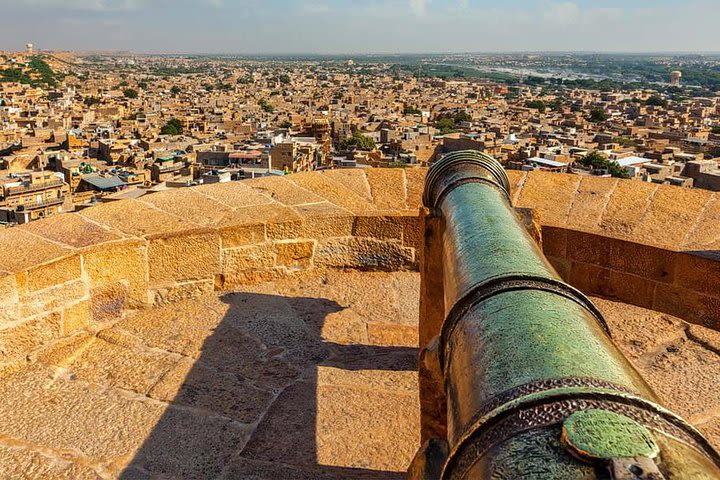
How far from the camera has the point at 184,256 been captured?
2607 millimetres

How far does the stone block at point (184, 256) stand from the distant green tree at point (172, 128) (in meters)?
46.9

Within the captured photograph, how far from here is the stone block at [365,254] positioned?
2.99 m

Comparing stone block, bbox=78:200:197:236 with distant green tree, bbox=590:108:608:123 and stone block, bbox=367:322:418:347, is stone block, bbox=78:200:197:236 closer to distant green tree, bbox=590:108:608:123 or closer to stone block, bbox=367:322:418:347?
stone block, bbox=367:322:418:347

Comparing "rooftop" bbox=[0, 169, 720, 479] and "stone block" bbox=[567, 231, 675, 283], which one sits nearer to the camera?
"rooftop" bbox=[0, 169, 720, 479]

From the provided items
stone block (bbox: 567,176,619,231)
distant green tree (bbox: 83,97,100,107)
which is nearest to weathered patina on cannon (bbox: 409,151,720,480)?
stone block (bbox: 567,176,619,231)

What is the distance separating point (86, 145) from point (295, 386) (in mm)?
40585

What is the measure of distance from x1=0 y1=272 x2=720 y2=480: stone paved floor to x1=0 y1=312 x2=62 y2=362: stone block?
0.04 metres

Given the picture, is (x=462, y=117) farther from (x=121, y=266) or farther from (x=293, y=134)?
(x=121, y=266)

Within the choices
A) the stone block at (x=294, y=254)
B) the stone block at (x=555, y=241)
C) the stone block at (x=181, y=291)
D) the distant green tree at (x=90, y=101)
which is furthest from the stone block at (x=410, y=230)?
the distant green tree at (x=90, y=101)

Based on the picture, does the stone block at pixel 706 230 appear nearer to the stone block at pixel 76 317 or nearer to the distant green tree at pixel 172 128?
the stone block at pixel 76 317

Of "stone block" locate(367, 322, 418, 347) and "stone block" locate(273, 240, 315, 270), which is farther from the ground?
"stone block" locate(273, 240, 315, 270)

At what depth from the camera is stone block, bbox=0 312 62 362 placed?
2.06 m

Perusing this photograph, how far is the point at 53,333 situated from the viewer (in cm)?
221

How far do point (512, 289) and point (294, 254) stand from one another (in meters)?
1.87
